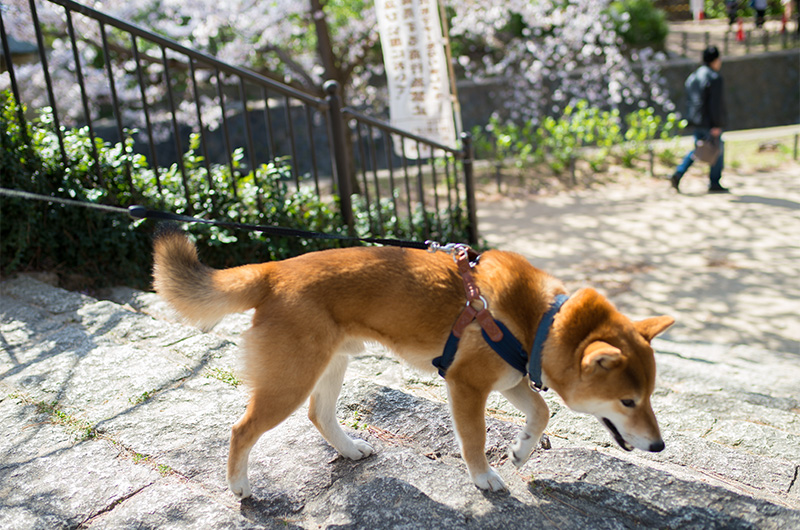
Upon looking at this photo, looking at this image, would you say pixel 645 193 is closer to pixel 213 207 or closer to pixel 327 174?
pixel 327 174

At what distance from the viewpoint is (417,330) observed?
230cm

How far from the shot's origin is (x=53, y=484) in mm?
2230

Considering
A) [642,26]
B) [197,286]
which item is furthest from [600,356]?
[642,26]

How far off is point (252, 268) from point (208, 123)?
10.2 m

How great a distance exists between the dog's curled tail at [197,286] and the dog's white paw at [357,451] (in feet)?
2.33

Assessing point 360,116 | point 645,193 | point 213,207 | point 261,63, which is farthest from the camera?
point 261,63

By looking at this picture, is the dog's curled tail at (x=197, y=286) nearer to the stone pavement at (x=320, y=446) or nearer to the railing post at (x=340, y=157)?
the stone pavement at (x=320, y=446)

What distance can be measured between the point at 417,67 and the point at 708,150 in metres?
4.65

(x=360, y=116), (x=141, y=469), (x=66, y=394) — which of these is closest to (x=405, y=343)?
(x=141, y=469)

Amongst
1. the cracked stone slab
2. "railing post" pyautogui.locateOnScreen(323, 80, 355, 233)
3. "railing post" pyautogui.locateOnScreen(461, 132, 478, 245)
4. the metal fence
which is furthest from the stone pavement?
"railing post" pyautogui.locateOnScreen(461, 132, 478, 245)

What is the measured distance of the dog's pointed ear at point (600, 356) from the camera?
200cm

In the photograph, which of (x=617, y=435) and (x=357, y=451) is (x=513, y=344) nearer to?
(x=617, y=435)

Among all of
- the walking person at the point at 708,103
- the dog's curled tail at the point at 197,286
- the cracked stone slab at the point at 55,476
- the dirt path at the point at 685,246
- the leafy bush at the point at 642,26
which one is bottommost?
the dirt path at the point at 685,246

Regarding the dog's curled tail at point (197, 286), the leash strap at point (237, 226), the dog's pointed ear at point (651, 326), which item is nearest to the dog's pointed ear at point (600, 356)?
the dog's pointed ear at point (651, 326)
